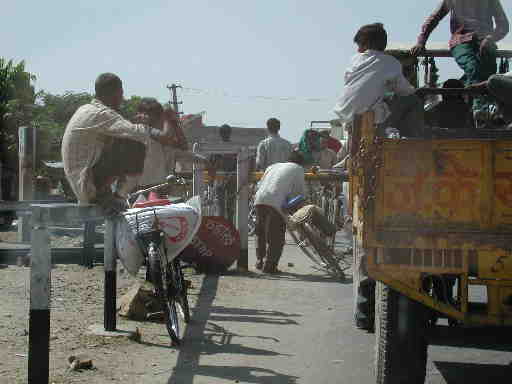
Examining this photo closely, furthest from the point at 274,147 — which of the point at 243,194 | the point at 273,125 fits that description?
the point at 243,194

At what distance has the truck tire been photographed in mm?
4172

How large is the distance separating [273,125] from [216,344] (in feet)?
21.6

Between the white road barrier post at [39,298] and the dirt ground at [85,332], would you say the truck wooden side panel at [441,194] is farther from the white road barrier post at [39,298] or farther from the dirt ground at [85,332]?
the dirt ground at [85,332]

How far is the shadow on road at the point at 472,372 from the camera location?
516 cm

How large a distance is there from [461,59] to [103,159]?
3311 mm

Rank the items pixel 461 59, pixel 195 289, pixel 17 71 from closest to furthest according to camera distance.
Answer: pixel 461 59
pixel 195 289
pixel 17 71

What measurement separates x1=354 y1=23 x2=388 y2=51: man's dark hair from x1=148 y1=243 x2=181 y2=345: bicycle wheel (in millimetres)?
2154

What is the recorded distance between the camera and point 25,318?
6438 millimetres

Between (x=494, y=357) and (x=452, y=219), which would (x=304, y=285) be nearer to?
(x=494, y=357)

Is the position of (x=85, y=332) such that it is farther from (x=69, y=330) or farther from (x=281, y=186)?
(x=281, y=186)

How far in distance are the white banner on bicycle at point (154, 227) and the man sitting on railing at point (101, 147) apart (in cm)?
17

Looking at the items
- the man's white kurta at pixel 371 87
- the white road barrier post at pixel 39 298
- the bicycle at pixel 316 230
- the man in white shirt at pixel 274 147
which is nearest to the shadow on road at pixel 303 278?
the bicycle at pixel 316 230

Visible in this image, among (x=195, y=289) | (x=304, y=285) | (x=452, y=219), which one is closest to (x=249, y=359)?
(x=452, y=219)

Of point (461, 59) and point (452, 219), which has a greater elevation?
point (461, 59)
